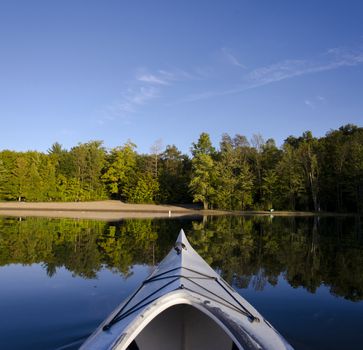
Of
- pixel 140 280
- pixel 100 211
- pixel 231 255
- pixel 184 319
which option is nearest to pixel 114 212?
pixel 100 211

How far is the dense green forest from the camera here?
148ft

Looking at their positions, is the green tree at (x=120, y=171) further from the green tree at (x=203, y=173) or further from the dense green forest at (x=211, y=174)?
the green tree at (x=203, y=173)

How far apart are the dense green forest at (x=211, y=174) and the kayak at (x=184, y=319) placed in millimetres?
38691

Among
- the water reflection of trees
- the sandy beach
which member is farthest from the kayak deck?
the sandy beach

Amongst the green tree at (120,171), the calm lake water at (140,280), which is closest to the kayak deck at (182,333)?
the calm lake water at (140,280)

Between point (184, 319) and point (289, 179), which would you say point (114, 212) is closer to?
point (289, 179)

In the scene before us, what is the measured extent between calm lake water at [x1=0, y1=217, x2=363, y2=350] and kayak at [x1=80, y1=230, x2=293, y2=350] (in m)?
1.15

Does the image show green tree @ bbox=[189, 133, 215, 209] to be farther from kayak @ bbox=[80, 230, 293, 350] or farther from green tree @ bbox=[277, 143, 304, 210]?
kayak @ bbox=[80, 230, 293, 350]

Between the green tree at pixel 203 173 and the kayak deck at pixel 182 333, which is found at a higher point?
the green tree at pixel 203 173

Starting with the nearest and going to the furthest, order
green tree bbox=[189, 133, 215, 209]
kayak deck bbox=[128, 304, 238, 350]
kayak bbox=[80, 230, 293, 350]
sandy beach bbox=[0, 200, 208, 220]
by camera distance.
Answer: kayak bbox=[80, 230, 293, 350] → kayak deck bbox=[128, 304, 238, 350] → sandy beach bbox=[0, 200, 208, 220] → green tree bbox=[189, 133, 215, 209]

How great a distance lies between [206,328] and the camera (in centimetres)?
508

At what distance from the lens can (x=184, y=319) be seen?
205 inches

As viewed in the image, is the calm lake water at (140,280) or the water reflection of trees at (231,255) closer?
the calm lake water at (140,280)

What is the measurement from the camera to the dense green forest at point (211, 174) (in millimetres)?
45031
